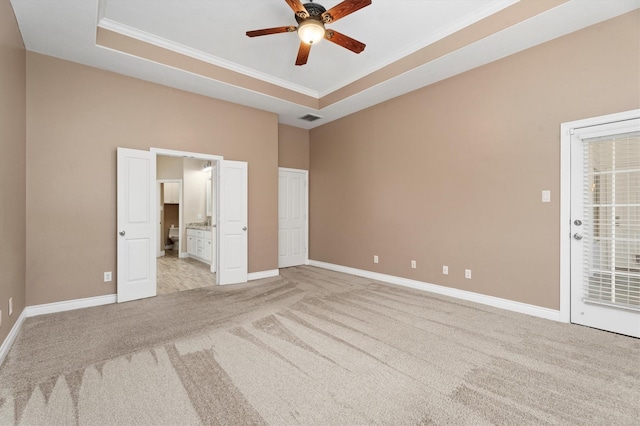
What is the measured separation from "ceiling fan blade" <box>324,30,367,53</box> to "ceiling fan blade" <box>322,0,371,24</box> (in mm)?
141

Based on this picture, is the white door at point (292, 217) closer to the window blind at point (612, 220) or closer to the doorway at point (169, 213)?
the doorway at point (169, 213)

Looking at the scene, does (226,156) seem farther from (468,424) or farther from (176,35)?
(468,424)

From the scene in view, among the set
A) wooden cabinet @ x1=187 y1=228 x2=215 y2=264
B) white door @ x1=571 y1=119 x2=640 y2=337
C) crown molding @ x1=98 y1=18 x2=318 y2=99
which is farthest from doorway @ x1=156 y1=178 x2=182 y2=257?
white door @ x1=571 y1=119 x2=640 y2=337

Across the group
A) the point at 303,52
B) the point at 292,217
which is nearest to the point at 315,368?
the point at 303,52

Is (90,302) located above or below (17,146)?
below

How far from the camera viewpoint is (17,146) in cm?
309

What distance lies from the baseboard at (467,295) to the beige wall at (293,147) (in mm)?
2656

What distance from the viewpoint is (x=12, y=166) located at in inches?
113

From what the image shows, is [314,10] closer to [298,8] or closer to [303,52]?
[298,8]

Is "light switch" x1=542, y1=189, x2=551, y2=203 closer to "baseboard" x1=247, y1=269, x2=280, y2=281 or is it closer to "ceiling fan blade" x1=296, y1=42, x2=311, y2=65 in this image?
"ceiling fan blade" x1=296, y1=42, x2=311, y2=65

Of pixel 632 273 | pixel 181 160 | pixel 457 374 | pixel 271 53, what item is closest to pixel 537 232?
pixel 632 273

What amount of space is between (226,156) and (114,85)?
5.91ft

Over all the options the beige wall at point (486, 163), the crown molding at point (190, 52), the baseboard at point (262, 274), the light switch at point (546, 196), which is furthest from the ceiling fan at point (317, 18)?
the baseboard at point (262, 274)

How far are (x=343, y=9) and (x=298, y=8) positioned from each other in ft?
1.39
